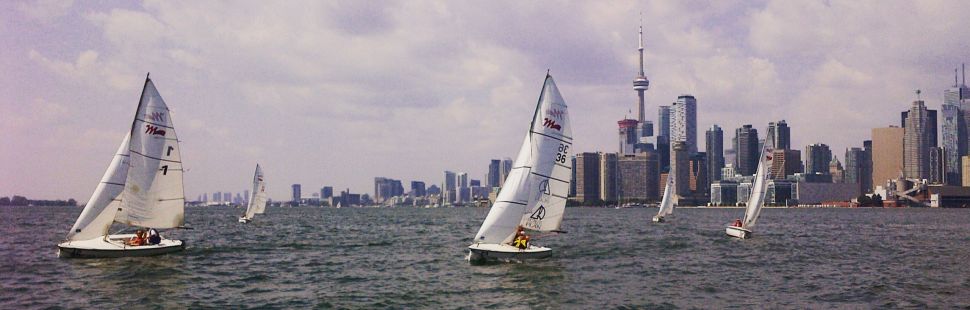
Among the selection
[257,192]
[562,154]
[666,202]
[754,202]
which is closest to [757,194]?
[754,202]

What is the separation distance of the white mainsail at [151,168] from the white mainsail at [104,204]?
1.95ft

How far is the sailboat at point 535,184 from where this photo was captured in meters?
42.0

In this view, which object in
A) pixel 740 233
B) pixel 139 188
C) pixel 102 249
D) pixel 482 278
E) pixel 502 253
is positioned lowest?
pixel 482 278

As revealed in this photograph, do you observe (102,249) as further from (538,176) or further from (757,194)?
(757,194)

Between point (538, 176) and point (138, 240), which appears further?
point (138, 240)

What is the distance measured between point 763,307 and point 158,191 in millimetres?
33847

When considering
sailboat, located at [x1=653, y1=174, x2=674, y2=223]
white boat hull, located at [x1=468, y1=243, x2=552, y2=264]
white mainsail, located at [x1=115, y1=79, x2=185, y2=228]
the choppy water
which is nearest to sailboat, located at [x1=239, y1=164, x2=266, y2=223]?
the choppy water

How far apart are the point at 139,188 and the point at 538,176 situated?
22.7 m

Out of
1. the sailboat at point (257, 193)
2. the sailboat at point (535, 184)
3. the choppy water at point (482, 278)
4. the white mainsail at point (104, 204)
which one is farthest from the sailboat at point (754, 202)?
the sailboat at point (257, 193)

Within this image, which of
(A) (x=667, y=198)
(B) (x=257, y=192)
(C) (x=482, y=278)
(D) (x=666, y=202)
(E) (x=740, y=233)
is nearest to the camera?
(C) (x=482, y=278)

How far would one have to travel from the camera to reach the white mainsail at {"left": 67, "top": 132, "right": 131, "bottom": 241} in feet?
142

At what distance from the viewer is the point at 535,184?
1692 inches

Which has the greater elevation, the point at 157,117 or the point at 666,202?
the point at 157,117

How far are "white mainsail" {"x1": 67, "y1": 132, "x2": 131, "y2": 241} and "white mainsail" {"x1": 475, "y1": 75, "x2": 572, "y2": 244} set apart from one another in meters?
20.7
